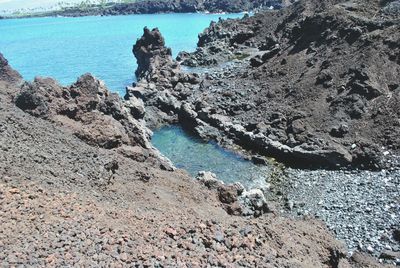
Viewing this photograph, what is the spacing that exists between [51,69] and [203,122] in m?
48.9

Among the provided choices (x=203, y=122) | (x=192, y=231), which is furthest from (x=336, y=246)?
(x=203, y=122)

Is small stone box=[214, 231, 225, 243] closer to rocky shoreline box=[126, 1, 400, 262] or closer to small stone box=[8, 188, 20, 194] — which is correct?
small stone box=[8, 188, 20, 194]

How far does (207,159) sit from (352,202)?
14044 mm

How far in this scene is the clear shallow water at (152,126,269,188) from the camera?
36513mm

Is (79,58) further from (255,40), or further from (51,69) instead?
(255,40)

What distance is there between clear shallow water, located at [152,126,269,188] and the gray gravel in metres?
2.68

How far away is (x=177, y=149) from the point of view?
4344cm

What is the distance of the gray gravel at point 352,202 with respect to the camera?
2659cm

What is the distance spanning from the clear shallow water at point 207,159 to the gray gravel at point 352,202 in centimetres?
268

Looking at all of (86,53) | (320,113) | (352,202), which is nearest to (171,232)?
(352,202)

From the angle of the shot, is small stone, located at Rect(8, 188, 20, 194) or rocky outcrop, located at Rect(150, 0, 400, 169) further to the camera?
rocky outcrop, located at Rect(150, 0, 400, 169)

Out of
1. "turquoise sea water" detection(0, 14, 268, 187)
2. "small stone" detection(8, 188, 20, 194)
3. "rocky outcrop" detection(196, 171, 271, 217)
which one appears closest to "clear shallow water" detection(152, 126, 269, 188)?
"turquoise sea water" detection(0, 14, 268, 187)

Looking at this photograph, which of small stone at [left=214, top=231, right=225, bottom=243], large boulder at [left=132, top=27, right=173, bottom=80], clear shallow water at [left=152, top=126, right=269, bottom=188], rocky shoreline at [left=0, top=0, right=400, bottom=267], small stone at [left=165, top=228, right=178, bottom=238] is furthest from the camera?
large boulder at [left=132, top=27, right=173, bottom=80]

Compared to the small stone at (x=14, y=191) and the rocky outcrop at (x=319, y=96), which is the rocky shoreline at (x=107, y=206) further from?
the rocky outcrop at (x=319, y=96)
